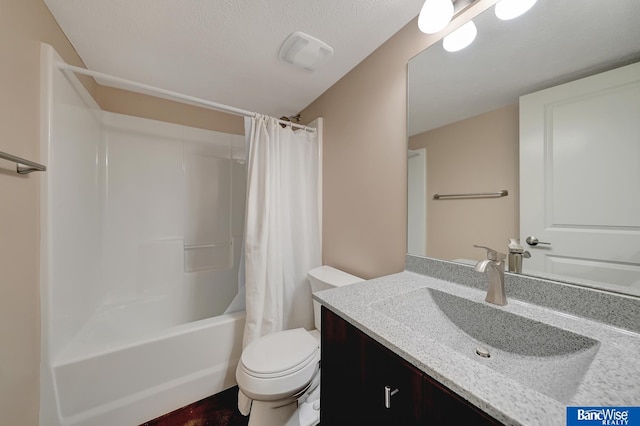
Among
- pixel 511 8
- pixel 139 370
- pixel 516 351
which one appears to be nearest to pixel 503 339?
pixel 516 351

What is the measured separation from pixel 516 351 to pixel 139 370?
172cm

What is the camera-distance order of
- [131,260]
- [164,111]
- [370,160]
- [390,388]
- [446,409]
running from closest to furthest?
[446,409]
[390,388]
[370,160]
[131,260]
[164,111]

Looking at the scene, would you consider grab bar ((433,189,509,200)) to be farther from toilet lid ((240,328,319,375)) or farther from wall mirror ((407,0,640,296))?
toilet lid ((240,328,319,375))

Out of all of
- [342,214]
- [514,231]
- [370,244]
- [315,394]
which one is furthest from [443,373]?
[342,214]

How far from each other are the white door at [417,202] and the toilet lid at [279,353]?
0.74 m

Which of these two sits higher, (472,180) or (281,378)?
(472,180)

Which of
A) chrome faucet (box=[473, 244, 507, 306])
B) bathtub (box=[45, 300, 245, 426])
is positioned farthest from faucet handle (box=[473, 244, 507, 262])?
bathtub (box=[45, 300, 245, 426])

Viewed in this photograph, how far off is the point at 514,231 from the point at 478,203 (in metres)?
0.16

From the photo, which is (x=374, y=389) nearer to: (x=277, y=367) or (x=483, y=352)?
(x=483, y=352)

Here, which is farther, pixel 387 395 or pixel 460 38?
pixel 460 38

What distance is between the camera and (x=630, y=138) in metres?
0.61

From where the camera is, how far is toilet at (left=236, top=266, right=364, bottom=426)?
0.98 m

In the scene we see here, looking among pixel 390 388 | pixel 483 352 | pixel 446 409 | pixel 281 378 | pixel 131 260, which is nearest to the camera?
pixel 446 409

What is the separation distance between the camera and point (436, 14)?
88 centimetres
